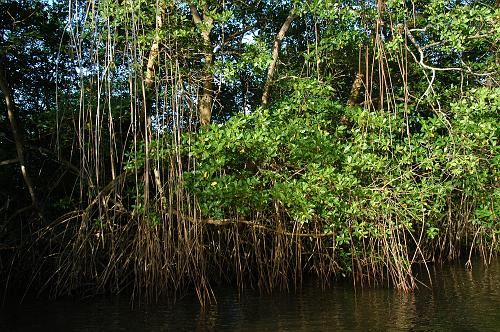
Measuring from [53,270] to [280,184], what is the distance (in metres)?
3.24

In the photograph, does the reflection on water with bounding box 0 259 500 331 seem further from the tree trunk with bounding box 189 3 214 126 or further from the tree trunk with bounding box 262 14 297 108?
the tree trunk with bounding box 262 14 297 108

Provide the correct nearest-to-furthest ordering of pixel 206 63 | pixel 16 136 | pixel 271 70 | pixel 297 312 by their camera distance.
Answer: pixel 297 312 → pixel 16 136 → pixel 206 63 → pixel 271 70

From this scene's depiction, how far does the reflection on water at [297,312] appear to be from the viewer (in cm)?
526

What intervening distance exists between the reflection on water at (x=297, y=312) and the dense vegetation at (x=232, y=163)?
372 mm

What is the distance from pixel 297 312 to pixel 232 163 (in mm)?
2091

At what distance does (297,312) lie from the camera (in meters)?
5.88

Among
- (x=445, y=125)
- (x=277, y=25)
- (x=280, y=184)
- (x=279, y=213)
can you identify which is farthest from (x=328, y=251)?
(x=277, y=25)

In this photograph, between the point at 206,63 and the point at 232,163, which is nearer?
the point at 232,163

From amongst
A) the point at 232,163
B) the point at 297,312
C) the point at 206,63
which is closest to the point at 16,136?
the point at 206,63

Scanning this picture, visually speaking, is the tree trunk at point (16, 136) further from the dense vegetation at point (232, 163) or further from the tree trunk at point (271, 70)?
the tree trunk at point (271, 70)

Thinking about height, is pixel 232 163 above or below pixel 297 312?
above

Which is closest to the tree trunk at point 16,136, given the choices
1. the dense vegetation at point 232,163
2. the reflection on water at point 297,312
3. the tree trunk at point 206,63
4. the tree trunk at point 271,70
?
the dense vegetation at point 232,163

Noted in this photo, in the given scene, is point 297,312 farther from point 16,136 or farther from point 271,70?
point 16,136

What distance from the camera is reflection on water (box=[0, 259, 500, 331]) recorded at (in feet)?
17.2
